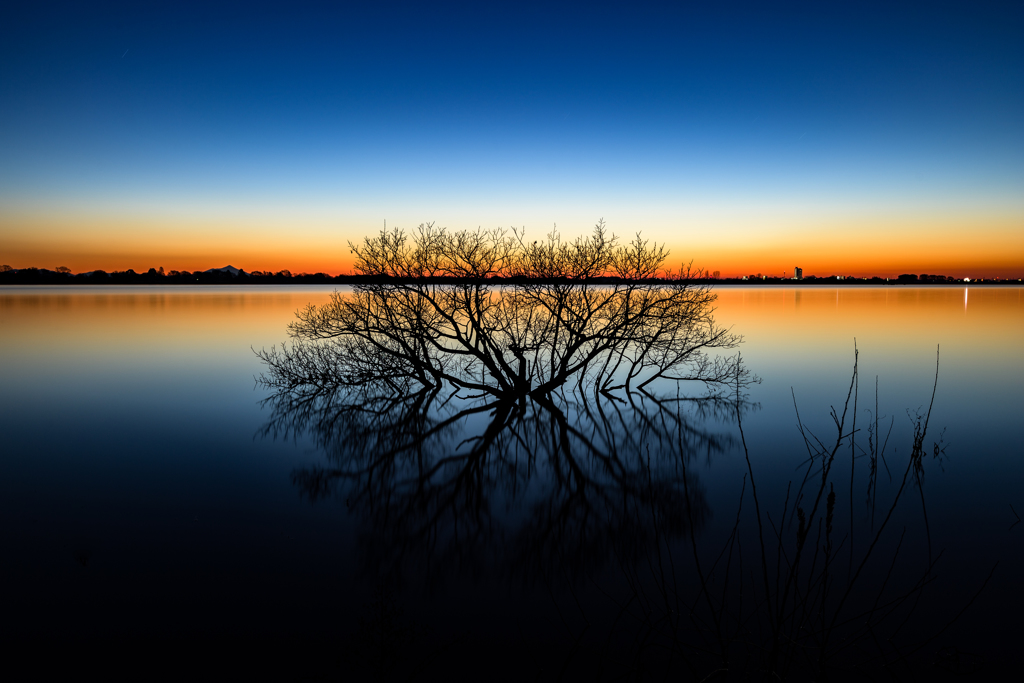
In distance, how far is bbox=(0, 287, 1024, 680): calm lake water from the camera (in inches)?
335

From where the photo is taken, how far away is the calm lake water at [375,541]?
852 centimetres

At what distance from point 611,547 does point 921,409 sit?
66.5ft

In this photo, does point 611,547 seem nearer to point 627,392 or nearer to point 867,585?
point 867,585

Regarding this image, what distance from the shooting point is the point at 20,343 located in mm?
45750

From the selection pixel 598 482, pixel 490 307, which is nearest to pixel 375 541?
pixel 598 482

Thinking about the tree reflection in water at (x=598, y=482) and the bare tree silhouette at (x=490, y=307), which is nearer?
the tree reflection in water at (x=598, y=482)

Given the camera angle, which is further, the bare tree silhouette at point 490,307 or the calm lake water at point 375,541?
the bare tree silhouette at point 490,307

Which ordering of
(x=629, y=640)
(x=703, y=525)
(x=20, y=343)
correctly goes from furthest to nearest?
(x=20, y=343)
(x=703, y=525)
(x=629, y=640)

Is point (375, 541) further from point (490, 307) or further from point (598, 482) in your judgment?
point (490, 307)

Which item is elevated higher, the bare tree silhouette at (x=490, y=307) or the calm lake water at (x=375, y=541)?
the bare tree silhouette at (x=490, y=307)

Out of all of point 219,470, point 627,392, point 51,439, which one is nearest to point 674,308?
point 627,392

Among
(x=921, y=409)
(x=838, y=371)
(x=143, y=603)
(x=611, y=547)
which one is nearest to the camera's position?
(x=143, y=603)

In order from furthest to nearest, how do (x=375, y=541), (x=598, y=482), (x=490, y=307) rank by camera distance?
(x=490, y=307) < (x=598, y=482) < (x=375, y=541)

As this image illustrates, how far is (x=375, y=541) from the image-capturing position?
12.2 metres
